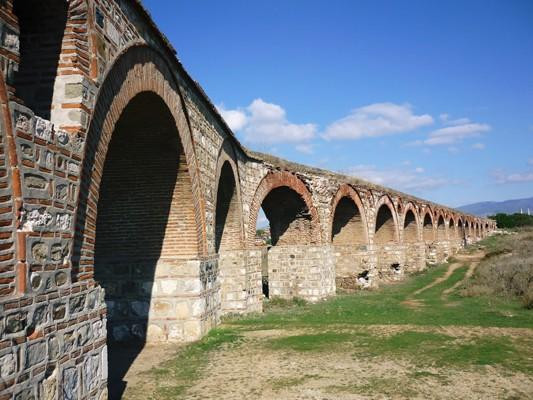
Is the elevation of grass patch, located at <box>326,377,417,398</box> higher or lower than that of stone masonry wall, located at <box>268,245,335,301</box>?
lower

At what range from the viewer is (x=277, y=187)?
12.9 metres

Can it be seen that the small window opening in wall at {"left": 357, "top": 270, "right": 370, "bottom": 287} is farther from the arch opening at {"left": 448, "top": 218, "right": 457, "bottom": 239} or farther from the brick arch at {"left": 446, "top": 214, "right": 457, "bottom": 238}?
the arch opening at {"left": 448, "top": 218, "right": 457, "bottom": 239}

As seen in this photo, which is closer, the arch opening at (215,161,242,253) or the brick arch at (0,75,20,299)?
the brick arch at (0,75,20,299)

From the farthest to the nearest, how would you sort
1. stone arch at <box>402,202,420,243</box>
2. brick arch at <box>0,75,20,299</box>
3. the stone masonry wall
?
stone arch at <box>402,202,420,243</box> → the stone masonry wall → brick arch at <box>0,75,20,299</box>

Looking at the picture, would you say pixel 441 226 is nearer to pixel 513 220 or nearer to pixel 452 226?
pixel 452 226

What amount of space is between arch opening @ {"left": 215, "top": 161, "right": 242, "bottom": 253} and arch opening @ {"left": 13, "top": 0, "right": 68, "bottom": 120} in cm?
678

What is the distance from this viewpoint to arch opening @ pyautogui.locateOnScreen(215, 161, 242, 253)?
35.2 ft

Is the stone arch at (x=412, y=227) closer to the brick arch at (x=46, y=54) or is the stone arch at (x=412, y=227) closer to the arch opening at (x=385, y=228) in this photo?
the arch opening at (x=385, y=228)

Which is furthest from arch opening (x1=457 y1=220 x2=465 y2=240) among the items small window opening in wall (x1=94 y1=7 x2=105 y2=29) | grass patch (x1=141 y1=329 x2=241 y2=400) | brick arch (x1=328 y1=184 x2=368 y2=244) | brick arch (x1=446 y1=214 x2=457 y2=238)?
small window opening in wall (x1=94 y1=7 x2=105 y2=29)

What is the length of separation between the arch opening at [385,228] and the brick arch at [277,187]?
7.38 meters

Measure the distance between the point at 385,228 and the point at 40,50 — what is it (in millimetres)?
18554

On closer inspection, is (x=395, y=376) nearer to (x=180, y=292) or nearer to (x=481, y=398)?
(x=481, y=398)

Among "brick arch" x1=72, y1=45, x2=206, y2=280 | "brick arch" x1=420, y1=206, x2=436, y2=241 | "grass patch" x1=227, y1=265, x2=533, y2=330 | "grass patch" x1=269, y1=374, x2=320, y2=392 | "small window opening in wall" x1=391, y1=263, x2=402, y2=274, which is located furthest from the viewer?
"brick arch" x1=420, y1=206, x2=436, y2=241

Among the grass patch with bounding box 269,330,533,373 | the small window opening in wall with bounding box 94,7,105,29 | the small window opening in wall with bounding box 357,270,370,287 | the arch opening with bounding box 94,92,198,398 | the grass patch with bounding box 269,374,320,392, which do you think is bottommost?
the grass patch with bounding box 269,374,320,392
